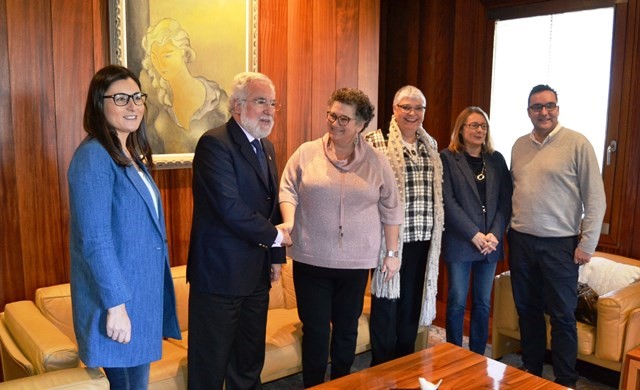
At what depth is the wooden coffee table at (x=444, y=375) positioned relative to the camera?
2.02 meters

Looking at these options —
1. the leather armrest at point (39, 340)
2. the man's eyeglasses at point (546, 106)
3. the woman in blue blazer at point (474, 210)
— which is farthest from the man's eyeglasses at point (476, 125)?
the leather armrest at point (39, 340)

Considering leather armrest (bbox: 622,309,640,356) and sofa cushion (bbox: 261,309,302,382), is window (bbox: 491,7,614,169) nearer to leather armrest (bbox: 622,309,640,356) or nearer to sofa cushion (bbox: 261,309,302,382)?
leather armrest (bbox: 622,309,640,356)

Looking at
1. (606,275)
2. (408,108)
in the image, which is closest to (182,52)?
(408,108)

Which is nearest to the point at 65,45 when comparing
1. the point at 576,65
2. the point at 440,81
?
Answer: the point at 440,81

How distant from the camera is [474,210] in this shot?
2877 millimetres

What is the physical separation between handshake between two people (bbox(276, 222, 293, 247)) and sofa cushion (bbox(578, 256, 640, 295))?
183 centimetres

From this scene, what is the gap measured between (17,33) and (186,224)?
119 centimetres

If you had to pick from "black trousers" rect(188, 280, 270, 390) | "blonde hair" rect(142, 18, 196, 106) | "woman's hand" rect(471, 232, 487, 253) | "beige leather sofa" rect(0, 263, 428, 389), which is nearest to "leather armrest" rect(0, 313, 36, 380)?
"beige leather sofa" rect(0, 263, 428, 389)

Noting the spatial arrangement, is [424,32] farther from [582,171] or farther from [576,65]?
[582,171]

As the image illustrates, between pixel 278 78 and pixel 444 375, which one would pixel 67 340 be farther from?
pixel 278 78

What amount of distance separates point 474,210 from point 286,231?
1116 mm

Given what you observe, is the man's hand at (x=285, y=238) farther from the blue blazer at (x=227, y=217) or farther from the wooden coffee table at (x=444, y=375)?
the wooden coffee table at (x=444, y=375)

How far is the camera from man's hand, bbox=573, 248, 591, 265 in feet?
8.80

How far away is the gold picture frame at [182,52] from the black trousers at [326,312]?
972 mm
